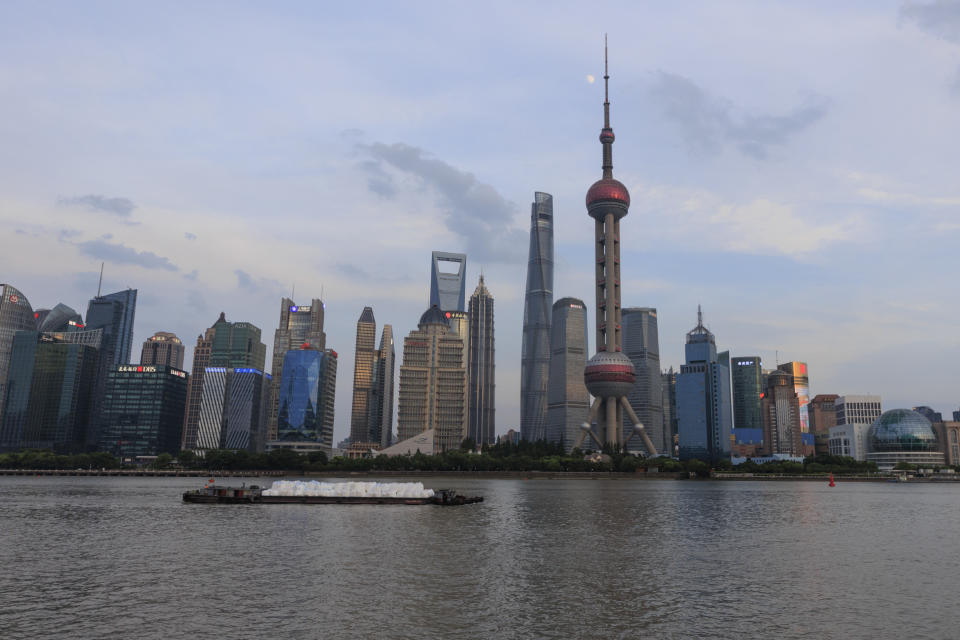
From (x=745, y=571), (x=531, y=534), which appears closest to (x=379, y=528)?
(x=531, y=534)

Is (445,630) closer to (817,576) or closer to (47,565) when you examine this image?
(817,576)

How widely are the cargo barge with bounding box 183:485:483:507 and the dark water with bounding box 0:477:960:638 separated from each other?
25168 mm

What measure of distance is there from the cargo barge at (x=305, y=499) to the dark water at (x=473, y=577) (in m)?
25.2

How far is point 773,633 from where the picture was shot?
133 feet

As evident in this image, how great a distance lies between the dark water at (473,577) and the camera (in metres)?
41.7

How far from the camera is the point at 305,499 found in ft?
433

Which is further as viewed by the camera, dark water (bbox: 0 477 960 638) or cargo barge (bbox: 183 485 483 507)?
cargo barge (bbox: 183 485 483 507)

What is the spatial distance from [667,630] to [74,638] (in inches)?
1300

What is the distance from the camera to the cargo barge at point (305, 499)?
129250mm

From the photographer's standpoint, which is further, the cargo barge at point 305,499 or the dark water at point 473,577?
the cargo barge at point 305,499

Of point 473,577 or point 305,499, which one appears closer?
point 473,577

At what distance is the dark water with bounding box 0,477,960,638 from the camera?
41.7 m

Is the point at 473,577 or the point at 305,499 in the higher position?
the point at 305,499

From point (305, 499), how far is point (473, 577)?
275 feet
